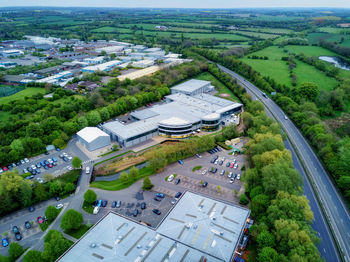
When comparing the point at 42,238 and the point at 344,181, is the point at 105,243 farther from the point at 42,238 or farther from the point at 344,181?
the point at 344,181

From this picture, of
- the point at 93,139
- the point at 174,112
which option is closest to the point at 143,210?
the point at 93,139

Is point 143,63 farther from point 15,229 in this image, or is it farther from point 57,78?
point 15,229

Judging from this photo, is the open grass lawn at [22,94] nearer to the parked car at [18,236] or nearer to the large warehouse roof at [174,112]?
the large warehouse roof at [174,112]

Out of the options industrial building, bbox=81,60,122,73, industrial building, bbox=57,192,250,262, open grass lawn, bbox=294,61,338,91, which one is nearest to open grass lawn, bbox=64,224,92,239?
industrial building, bbox=57,192,250,262

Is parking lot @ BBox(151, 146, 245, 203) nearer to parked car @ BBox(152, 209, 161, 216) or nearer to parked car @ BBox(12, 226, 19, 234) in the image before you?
parked car @ BBox(152, 209, 161, 216)

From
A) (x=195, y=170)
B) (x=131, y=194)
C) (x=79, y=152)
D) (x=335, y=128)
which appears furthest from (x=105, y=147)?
(x=335, y=128)

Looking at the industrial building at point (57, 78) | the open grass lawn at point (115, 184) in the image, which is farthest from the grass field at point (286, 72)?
the industrial building at point (57, 78)

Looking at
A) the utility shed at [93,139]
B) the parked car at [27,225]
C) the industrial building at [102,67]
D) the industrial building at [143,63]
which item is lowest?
the parked car at [27,225]
